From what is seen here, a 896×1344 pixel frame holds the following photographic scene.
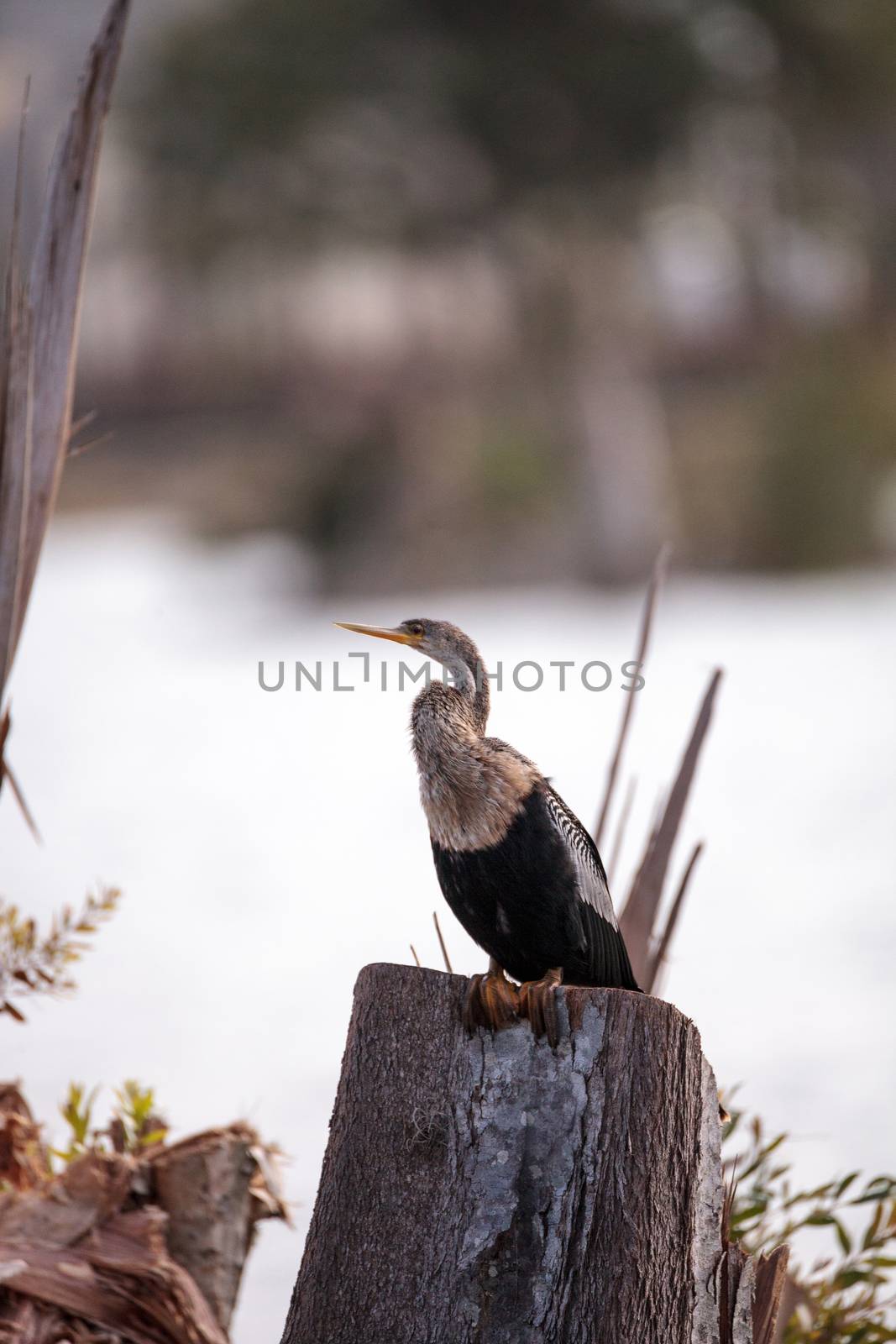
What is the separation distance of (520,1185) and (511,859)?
1.13 ft

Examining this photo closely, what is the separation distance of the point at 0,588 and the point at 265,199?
5708 mm

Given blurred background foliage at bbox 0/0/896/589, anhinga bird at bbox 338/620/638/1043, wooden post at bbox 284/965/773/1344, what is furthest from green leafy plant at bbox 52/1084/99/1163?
blurred background foliage at bbox 0/0/896/589

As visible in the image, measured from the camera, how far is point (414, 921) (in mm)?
3352

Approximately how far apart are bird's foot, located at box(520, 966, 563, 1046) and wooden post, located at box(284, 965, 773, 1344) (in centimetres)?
1

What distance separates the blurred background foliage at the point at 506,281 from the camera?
22.3 ft

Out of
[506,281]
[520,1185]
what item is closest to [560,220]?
[506,281]

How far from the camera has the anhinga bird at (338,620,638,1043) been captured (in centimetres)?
154

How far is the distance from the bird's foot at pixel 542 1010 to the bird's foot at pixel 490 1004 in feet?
0.04

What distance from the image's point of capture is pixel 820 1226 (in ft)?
6.47

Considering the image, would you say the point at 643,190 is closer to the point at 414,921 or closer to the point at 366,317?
the point at 366,317

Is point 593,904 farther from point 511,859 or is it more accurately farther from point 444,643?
point 444,643

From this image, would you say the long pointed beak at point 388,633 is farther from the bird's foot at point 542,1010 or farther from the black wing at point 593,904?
the bird's foot at point 542,1010

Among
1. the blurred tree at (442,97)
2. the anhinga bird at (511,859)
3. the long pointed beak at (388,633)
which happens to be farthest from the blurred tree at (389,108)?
the anhinga bird at (511,859)

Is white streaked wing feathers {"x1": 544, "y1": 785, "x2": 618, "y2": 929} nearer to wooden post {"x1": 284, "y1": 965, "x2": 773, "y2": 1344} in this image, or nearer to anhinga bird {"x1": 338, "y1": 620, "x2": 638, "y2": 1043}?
anhinga bird {"x1": 338, "y1": 620, "x2": 638, "y2": 1043}
